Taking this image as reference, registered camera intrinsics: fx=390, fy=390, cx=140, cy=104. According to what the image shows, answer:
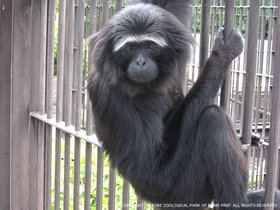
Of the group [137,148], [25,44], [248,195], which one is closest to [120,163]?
[137,148]

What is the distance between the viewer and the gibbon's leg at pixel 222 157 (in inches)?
89.1

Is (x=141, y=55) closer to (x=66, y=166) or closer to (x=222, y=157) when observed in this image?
(x=222, y=157)

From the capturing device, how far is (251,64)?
1926mm

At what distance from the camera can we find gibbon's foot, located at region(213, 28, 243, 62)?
2.29 meters

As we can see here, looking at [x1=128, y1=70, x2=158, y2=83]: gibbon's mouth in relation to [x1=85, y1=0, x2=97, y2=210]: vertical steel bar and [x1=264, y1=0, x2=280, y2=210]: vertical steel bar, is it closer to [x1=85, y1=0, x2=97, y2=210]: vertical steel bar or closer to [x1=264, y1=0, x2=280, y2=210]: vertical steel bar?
[x1=85, y1=0, x2=97, y2=210]: vertical steel bar

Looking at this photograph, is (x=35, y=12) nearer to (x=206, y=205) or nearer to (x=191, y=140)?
(x=191, y=140)

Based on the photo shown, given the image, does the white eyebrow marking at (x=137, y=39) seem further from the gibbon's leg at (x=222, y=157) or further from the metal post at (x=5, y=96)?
the metal post at (x=5, y=96)

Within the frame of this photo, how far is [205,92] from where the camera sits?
2.38 metres

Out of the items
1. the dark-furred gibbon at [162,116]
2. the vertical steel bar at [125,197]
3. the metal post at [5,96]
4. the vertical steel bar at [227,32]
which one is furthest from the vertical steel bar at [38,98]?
the vertical steel bar at [227,32]

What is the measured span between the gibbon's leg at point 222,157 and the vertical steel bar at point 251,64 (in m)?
0.25

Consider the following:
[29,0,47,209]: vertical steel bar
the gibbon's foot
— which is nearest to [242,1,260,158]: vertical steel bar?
the gibbon's foot

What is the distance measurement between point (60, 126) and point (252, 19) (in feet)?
7.16

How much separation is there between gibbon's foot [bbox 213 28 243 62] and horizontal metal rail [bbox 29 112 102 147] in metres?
1.09

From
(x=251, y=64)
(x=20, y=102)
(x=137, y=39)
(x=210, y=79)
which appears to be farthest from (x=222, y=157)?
(x=20, y=102)
